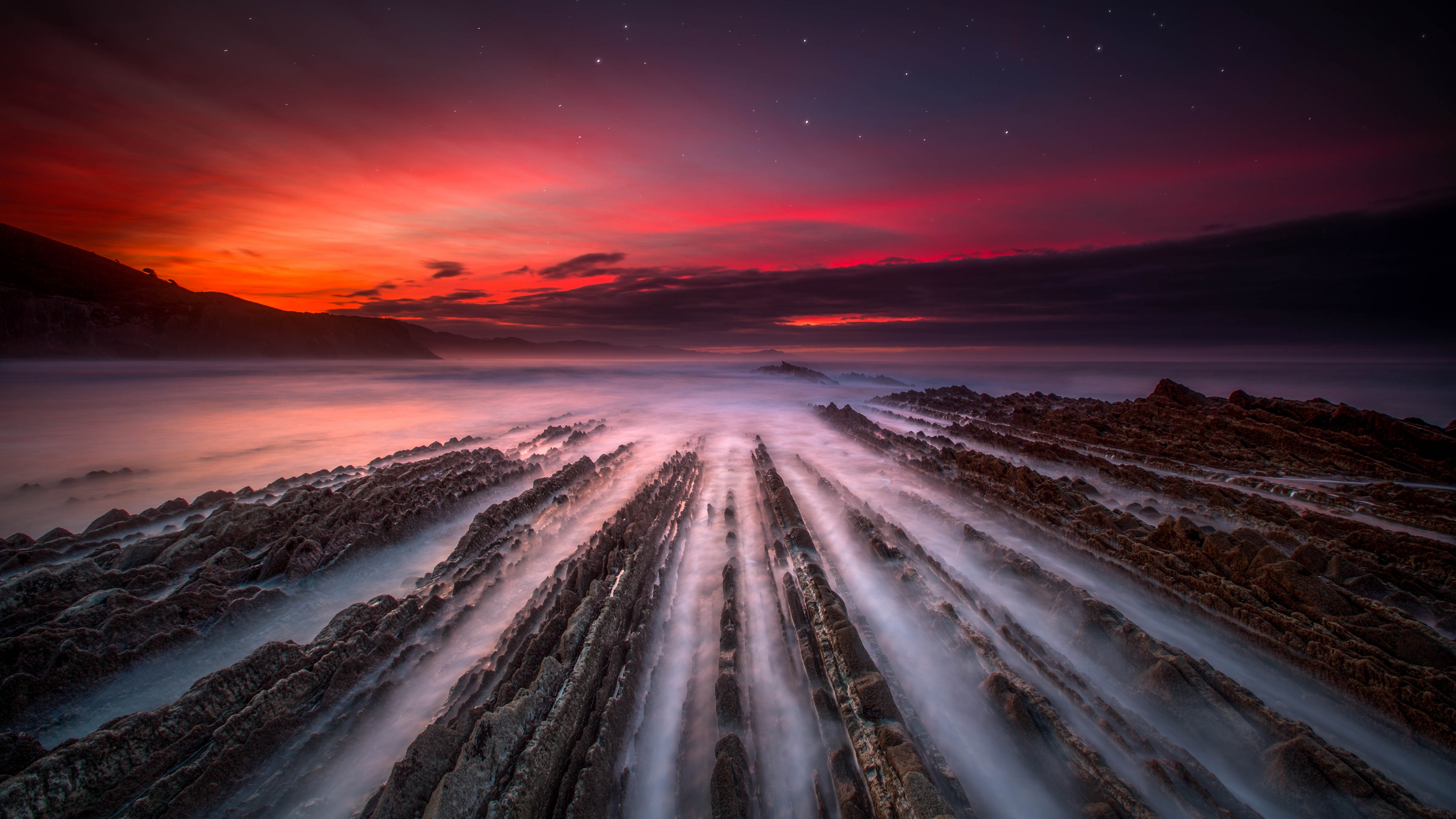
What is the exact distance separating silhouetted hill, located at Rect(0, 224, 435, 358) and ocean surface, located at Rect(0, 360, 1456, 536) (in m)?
4.59

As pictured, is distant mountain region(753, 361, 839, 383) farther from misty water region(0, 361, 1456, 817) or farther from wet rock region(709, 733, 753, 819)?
wet rock region(709, 733, 753, 819)

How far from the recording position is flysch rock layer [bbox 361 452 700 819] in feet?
7.92

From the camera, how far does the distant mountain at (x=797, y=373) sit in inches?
1939

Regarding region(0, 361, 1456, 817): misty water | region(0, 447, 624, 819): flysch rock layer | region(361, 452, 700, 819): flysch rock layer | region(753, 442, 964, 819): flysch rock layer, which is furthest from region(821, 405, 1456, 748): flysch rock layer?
region(0, 447, 624, 819): flysch rock layer

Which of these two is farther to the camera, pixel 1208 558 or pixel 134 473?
pixel 134 473

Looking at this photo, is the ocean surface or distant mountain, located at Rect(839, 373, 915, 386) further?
distant mountain, located at Rect(839, 373, 915, 386)

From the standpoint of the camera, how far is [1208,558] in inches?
179

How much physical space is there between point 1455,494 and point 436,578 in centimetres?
1403

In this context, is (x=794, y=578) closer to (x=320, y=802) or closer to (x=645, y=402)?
(x=320, y=802)

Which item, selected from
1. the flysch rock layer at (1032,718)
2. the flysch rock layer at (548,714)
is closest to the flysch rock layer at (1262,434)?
the flysch rock layer at (1032,718)

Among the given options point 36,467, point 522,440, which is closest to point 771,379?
point 522,440

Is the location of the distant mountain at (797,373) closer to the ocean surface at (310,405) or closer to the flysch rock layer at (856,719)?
the ocean surface at (310,405)

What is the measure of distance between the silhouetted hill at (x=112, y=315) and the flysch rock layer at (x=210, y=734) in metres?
92.0

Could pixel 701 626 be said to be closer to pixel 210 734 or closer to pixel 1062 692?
pixel 1062 692
